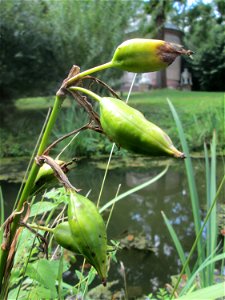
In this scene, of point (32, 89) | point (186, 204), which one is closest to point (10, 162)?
point (32, 89)

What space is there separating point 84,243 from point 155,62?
187 millimetres

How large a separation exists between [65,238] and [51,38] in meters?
6.06

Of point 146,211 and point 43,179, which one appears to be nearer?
point 43,179

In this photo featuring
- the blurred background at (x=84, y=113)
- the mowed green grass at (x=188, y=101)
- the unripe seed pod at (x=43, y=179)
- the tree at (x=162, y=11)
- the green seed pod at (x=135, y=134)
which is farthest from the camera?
the tree at (x=162, y=11)

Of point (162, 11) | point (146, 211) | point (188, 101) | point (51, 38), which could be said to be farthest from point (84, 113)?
point (162, 11)

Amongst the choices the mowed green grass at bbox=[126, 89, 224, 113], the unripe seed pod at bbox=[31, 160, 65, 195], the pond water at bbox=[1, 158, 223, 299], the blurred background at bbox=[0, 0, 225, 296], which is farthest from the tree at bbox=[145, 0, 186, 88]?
the unripe seed pod at bbox=[31, 160, 65, 195]

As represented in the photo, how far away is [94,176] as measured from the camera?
447 cm

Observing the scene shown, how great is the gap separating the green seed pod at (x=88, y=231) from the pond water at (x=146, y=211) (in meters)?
1.43

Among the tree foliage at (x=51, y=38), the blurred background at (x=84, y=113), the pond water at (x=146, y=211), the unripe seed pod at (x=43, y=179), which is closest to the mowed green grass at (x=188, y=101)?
the blurred background at (x=84, y=113)

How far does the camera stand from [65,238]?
431 millimetres

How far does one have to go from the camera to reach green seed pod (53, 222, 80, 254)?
421 millimetres

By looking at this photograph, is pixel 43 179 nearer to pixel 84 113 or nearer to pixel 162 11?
pixel 84 113

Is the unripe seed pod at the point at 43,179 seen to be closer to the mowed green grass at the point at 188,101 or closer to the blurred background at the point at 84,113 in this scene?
the blurred background at the point at 84,113

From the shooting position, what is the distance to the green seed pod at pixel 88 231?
37cm
